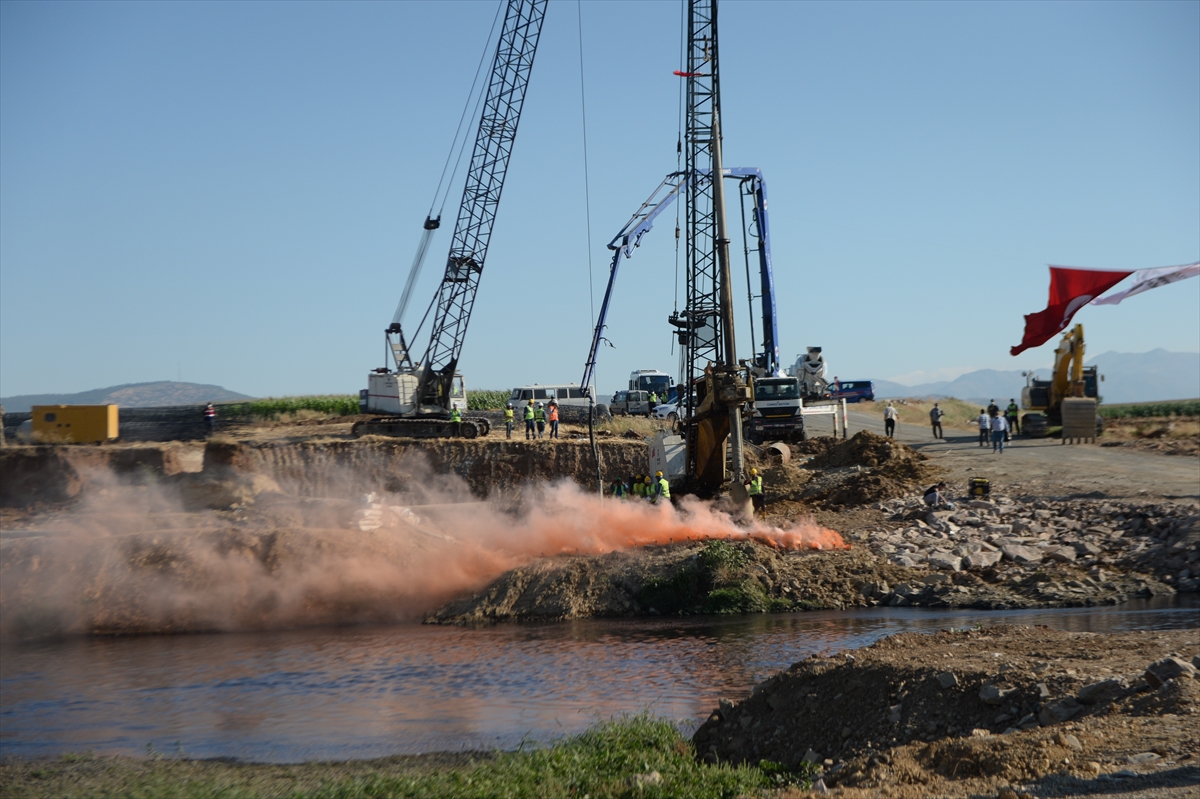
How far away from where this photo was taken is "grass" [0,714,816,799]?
9.98 meters

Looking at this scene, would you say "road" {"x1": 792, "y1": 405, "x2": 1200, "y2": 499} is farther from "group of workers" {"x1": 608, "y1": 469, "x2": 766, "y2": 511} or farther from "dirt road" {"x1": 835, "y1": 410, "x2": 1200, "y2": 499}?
"group of workers" {"x1": 608, "y1": 469, "x2": 766, "y2": 511}

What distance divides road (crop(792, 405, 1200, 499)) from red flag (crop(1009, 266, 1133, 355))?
10.1 metres

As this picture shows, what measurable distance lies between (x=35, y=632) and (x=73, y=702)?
10.3 m

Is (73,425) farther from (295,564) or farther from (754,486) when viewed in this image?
(754,486)

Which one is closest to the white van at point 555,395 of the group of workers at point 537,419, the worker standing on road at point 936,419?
the group of workers at point 537,419

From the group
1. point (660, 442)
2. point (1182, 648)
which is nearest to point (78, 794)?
point (1182, 648)

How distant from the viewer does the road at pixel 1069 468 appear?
3009 centimetres

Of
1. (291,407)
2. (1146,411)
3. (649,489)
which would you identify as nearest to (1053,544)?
(649,489)

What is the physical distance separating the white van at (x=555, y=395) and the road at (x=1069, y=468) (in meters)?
20.0

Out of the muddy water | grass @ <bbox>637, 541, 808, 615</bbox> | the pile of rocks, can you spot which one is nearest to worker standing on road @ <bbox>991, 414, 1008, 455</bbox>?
the pile of rocks

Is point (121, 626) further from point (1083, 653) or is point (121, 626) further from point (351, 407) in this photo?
point (351, 407)

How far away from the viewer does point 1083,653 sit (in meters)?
12.8

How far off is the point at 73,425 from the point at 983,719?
157 ft

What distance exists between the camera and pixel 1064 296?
68.8ft
